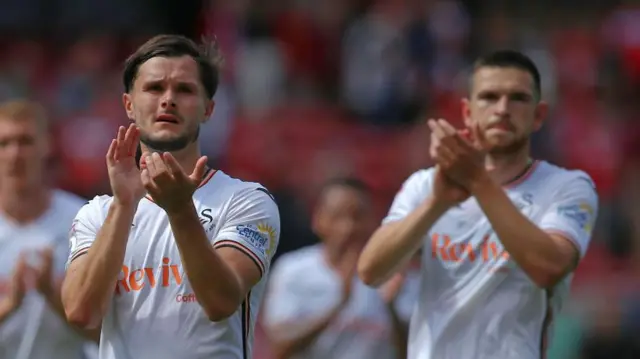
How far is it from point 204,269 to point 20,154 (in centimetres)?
279

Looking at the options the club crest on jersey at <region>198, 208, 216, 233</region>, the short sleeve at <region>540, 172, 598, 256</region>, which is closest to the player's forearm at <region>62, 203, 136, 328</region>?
the club crest on jersey at <region>198, 208, 216, 233</region>

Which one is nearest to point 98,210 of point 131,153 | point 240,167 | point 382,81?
point 131,153

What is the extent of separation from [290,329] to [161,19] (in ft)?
29.6

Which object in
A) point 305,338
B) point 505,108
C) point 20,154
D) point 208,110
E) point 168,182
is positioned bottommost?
point 305,338

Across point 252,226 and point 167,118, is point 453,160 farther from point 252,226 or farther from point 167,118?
point 167,118

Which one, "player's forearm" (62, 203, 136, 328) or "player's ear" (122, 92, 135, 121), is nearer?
"player's forearm" (62, 203, 136, 328)

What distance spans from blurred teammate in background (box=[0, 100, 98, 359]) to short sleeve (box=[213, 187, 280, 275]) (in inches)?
58.7

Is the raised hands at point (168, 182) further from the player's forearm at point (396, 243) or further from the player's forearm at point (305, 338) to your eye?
the player's forearm at point (305, 338)

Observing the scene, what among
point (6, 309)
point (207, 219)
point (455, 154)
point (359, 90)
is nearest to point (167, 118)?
point (207, 219)

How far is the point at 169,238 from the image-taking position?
5730 millimetres

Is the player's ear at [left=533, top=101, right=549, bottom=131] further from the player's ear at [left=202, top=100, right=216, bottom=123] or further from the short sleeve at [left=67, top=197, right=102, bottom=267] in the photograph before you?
the short sleeve at [left=67, top=197, right=102, bottom=267]

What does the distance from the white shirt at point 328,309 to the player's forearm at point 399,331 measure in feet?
0.71

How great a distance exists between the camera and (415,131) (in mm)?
15258

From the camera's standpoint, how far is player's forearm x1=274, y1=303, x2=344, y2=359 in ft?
30.5
